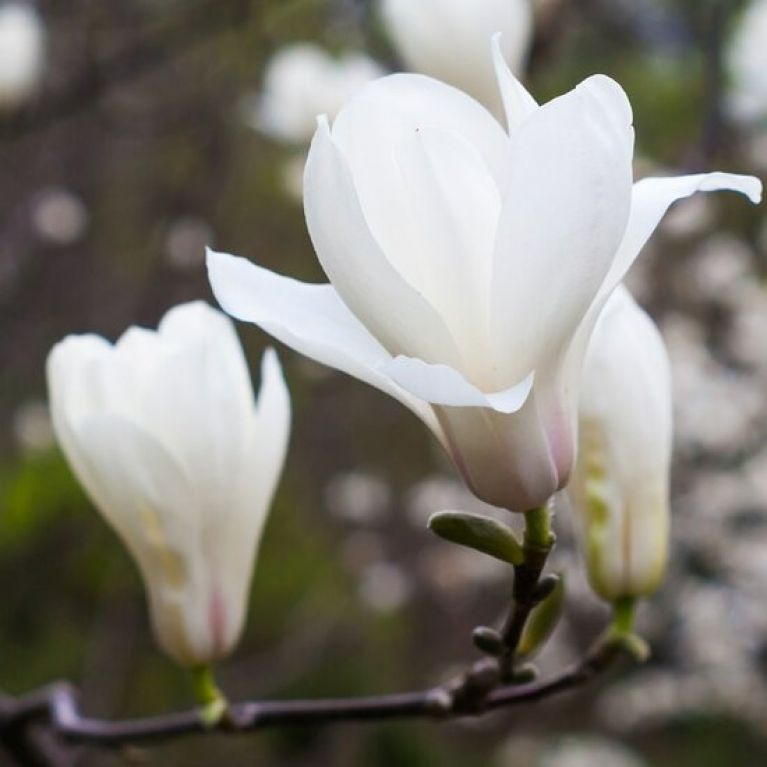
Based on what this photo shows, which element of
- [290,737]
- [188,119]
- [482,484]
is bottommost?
[290,737]

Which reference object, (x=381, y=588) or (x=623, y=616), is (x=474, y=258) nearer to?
(x=623, y=616)

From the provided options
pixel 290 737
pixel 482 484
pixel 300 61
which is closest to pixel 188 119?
pixel 300 61

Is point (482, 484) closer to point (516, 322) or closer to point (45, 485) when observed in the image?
point (516, 322)

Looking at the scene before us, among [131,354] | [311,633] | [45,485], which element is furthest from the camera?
[311,633]

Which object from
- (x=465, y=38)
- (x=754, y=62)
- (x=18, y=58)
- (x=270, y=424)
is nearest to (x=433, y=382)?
(x=270, y=424)

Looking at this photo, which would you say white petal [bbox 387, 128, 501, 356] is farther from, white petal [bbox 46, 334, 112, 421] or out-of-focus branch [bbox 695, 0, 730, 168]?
out-of-focus branch [bbox 695, 0, 730, 168]

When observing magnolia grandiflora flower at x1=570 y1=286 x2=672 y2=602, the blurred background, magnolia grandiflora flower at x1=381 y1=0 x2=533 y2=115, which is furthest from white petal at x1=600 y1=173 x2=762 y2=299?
the blurred background

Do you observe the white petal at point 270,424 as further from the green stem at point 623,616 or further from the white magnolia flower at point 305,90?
the white magnolia flower at point 305,90
